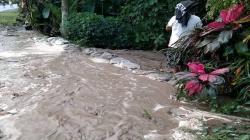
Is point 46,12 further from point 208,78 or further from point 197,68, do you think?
point 208,78

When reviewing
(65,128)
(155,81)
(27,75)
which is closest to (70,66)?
(27,75)

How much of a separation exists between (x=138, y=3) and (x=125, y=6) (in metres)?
0.51

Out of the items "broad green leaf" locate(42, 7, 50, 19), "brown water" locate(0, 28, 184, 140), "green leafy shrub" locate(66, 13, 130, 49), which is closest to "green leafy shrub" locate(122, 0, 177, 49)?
"green leafy shrub" locate(66, 13, 130, 49)

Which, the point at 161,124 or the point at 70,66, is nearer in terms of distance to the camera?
the point at 161,124

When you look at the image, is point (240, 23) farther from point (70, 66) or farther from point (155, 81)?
point (70, 66)

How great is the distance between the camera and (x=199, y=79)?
573cm

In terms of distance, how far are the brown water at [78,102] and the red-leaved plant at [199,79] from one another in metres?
0.33

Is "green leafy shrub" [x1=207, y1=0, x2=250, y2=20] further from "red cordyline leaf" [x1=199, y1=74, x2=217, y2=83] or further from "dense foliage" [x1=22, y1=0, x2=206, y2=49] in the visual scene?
"dense foliage" [x1=22, y1=0, x2=206, y2=49]

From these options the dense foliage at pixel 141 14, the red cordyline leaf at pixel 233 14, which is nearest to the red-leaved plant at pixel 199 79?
the red cordyline leaf at pixel 233 14

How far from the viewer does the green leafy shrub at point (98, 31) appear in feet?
35.1

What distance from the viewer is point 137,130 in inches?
184

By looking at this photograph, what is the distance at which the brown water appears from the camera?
4.59 m

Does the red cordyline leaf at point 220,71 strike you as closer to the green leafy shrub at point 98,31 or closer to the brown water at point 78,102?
the brown water at point 78,102

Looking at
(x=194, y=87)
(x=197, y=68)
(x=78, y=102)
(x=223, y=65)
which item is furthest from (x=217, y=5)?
(x=78, y=102)
